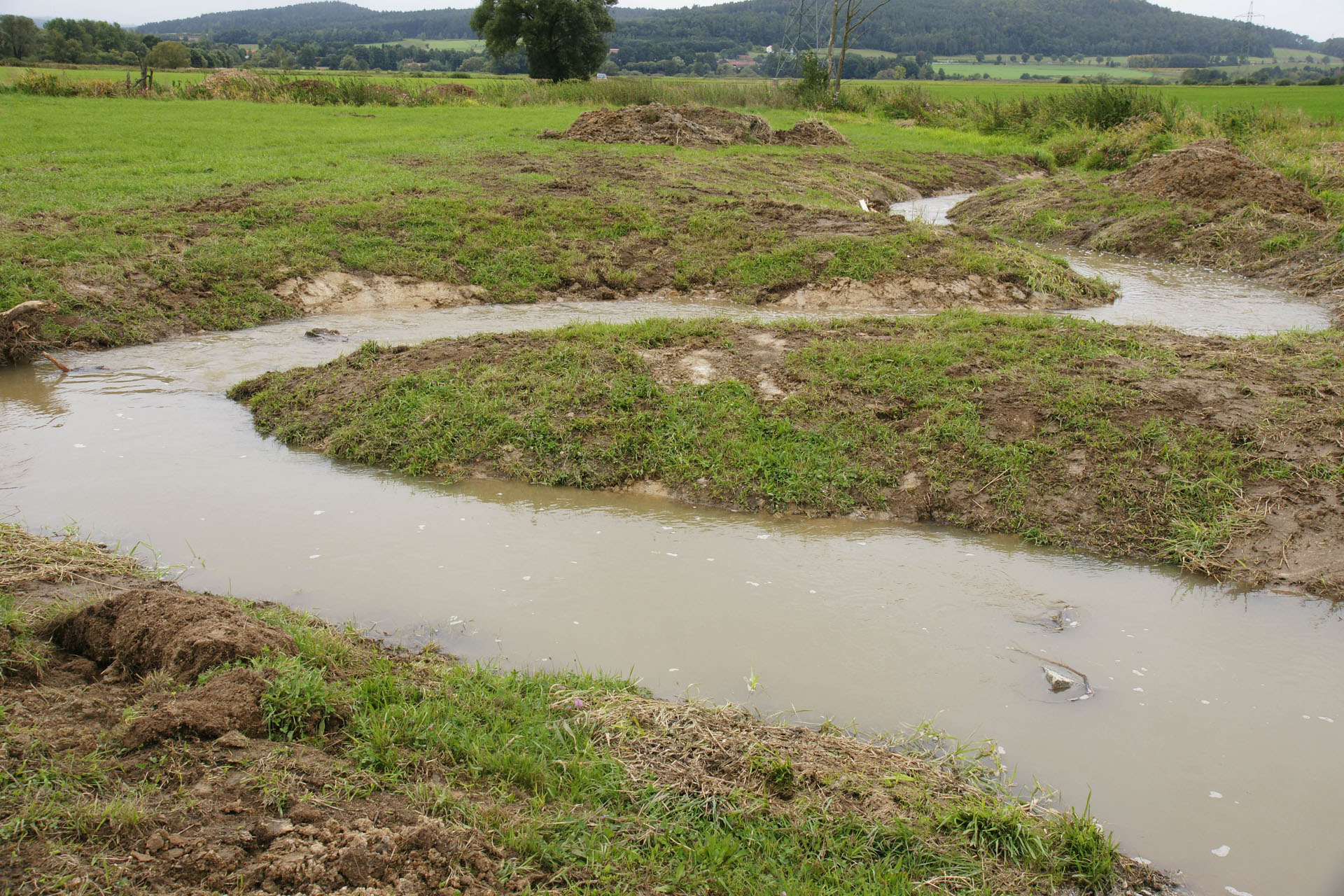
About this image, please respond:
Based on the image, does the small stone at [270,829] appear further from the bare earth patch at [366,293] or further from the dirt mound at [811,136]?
the dirt mound at [811,136]

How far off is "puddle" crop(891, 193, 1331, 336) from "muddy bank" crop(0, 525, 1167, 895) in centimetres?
833

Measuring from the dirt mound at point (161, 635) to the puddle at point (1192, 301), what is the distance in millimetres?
9873

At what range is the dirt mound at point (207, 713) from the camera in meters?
3.31

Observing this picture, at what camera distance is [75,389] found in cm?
850

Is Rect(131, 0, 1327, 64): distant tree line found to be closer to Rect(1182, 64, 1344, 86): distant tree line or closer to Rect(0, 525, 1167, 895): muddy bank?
Rect(1182, 64, 1344, 86): distant tree line

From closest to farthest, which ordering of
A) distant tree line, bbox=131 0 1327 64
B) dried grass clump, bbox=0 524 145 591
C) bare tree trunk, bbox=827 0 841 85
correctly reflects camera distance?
dried grass clump, bbox=0 524 145 591 → bare tree trunk, bbox=827 0 841 85 → distant tree line, bbox=131 0 1327 64

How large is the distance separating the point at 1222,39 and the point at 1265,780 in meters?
193

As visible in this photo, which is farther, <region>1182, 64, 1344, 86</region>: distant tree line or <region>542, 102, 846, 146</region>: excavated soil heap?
<region>1182, 64, 1344, 86</region>: distant tree line

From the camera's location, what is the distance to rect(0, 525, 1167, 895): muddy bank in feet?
9.20

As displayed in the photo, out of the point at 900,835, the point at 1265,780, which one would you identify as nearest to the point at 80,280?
the point at 900,835

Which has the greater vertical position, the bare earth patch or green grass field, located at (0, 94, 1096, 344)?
green grass field, located at (0, 94, 1096, 344)

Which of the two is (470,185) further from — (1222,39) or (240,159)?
(1222,39)

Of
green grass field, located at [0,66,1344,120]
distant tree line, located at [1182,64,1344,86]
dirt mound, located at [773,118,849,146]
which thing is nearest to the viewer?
dirt mound, located at [773,118,849,146]

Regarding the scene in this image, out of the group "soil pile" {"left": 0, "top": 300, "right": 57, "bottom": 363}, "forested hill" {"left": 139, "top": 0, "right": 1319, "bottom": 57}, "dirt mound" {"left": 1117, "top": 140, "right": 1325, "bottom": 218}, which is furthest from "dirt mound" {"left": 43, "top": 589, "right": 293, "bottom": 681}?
"forested hill" {"left": 139, "top": 0, "right": 1319, "bottom": 57}
